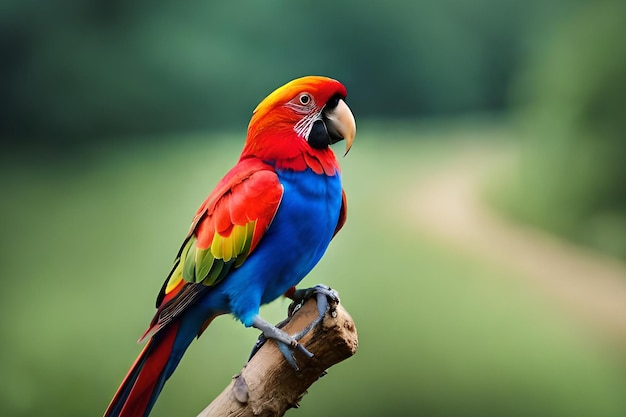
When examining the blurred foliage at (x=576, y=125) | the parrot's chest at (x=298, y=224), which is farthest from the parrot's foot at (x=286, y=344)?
the blurred foliage at (x=576, y=125)

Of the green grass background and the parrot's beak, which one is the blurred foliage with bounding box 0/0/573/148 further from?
the parrot's beak

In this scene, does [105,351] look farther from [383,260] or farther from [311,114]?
[311,114]

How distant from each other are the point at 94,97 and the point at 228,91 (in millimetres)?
448

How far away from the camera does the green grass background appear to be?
2.22 m

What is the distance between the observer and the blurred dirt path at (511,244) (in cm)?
233

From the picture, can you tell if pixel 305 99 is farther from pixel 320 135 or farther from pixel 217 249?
pixel 217 249

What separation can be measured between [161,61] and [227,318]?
893mm

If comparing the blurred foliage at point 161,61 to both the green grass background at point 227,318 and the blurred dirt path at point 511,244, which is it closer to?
the green grass background at point 227,318

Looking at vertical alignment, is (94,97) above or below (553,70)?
below


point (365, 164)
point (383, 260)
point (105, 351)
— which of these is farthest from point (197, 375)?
point (365, 164)

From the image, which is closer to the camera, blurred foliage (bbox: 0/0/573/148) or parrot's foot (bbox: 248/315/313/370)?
parrot's foot (bbox: 248/315/313/370)

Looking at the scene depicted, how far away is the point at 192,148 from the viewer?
2.34 meters

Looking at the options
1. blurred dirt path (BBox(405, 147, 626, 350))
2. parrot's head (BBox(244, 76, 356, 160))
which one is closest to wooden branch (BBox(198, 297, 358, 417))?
parrot's head (BBox(244, 76, 356, 160))

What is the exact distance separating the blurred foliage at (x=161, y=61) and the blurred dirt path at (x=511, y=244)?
14.8 inches
